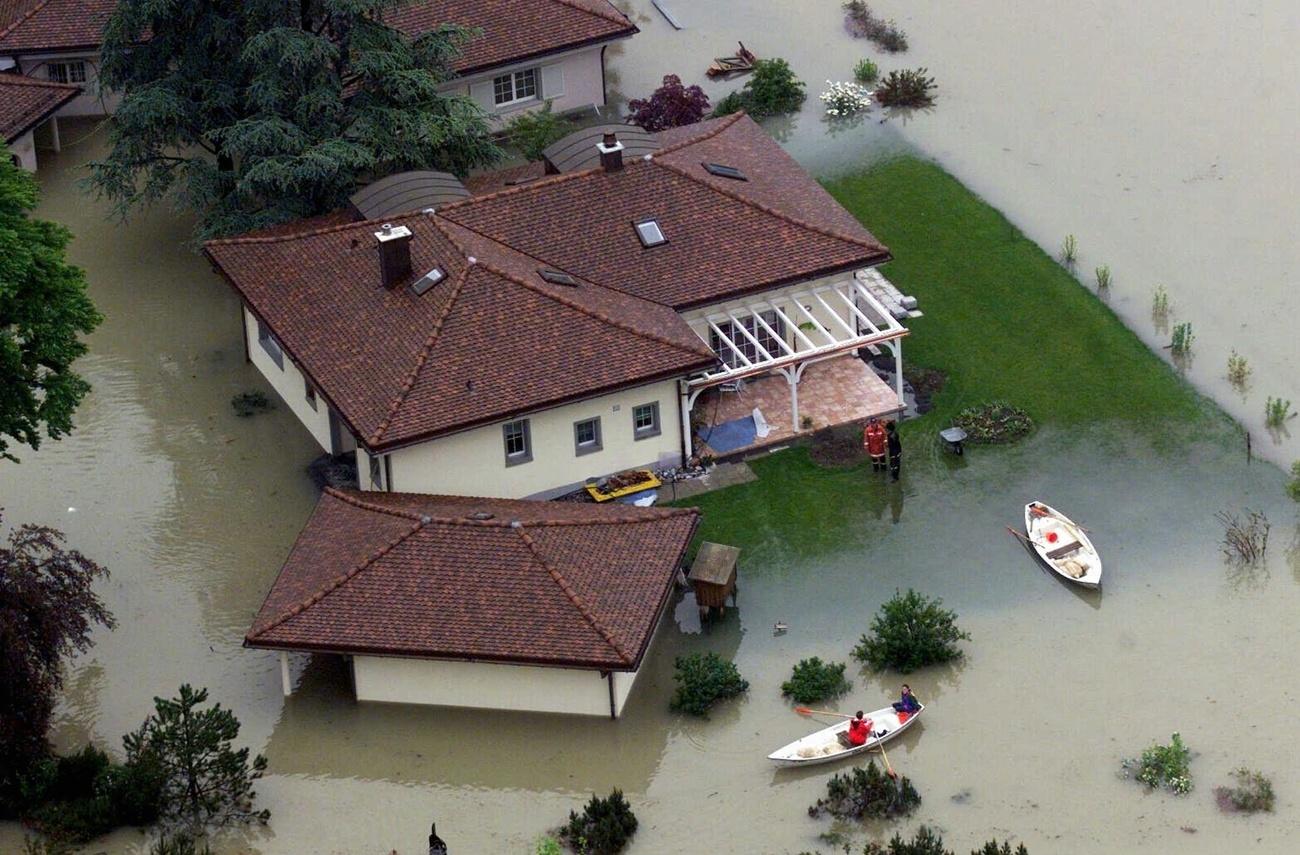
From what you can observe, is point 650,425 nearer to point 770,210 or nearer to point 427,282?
point 427,282

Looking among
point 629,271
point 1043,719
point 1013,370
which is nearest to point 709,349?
point 629,271

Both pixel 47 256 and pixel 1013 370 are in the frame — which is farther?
pixel 1013 370

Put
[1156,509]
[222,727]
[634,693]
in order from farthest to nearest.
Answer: [1156,509]
[634,693]
[222,727]

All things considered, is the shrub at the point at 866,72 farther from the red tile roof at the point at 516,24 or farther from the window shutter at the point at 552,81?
the window shutter at the point at 552,81

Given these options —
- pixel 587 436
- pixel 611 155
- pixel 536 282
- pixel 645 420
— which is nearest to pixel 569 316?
pixel 536 282

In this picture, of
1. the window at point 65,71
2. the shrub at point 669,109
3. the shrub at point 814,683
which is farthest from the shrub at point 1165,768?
the window at point 65,71

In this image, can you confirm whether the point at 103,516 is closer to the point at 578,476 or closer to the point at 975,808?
the point at 578,476
